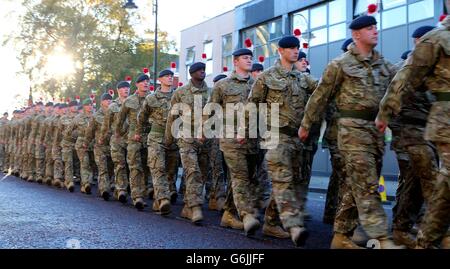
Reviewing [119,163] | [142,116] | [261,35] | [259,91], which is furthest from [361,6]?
[259,91]

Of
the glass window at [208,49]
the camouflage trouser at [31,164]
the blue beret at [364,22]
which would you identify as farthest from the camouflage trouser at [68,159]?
the glass window at [208,49]

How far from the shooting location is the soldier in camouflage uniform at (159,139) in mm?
8562

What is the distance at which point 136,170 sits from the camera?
31.1 feet

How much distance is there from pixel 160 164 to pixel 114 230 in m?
2.00

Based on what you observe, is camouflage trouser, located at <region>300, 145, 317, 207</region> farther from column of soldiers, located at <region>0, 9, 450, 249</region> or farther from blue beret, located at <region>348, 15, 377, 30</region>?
blue beret, located at <region>348, 15, 377, 30</region>

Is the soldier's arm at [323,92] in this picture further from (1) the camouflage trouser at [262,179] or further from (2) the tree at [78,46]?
(2) the tree at [78,46]

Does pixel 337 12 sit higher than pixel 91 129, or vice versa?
pixel 337 12

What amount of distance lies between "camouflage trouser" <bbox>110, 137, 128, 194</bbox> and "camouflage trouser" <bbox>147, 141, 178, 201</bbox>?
1.20 m

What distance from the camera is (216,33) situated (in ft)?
100

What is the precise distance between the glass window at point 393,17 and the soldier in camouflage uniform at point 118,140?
38.1ft

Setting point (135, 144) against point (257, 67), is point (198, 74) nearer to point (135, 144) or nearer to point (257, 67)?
point (257, 67)

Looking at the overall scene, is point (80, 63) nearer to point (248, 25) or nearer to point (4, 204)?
point (248, 25)
